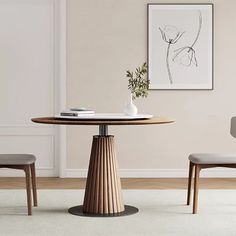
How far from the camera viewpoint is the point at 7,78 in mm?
6504

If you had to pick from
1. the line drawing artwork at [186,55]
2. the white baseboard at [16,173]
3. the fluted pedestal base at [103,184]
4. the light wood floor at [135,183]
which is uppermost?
the line drawing artwork at [186,55]

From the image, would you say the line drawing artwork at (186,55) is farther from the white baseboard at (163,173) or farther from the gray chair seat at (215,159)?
the gray chair seat at (215,159)

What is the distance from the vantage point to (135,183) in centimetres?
615

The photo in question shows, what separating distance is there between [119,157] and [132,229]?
2.59 meters

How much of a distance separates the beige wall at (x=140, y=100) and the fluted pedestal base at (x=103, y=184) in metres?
2.06

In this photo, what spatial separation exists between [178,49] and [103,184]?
254 centimetres

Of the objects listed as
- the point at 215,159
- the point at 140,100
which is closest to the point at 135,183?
the point at 140,100

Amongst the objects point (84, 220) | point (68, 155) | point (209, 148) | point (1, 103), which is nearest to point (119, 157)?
point (68, 155)

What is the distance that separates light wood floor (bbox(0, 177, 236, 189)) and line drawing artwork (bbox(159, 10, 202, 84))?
1167mm

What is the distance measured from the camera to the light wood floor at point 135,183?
5.89 metres

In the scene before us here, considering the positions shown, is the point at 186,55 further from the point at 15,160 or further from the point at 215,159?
the point at 15,160

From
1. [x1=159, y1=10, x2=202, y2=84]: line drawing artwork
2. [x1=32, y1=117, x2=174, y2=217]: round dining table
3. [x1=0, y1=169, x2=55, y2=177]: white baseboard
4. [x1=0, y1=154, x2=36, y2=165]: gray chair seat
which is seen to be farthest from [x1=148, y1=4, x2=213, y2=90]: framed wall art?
[x1=0, y1=154, x2=36, y2=165]: gray chair seat

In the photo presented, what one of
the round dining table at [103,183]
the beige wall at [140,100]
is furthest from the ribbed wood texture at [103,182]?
the beige wall at [140,100]

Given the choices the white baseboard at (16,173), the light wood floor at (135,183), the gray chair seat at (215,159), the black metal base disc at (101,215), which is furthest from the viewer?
the white baseboard at (16,173)
